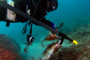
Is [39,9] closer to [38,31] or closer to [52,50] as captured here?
[52,50]

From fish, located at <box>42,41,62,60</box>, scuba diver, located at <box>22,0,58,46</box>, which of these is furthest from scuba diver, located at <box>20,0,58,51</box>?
fish, located at <box>42,41,62,60</box>

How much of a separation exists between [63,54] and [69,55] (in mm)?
277

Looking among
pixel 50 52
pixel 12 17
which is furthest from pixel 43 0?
pixel 50 52

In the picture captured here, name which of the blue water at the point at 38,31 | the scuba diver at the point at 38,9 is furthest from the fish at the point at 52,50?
the blue water at the point at 38,31

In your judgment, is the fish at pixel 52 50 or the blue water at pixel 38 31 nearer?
the fish at pixel 52 50

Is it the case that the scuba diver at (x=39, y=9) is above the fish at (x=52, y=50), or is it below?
above

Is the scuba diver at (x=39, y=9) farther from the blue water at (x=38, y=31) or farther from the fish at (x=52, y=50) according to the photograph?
the blue water at (x=38, y=31)

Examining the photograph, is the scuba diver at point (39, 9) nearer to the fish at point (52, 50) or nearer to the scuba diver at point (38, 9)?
the scuba diver at point (38, 9)

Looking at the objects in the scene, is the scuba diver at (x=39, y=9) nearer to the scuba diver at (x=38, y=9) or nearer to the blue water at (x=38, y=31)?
the scuba diver at (x=38, y=9)

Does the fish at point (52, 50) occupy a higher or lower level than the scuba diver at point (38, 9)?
lower

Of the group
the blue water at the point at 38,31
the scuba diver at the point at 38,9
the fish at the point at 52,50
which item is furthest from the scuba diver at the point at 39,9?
the blue water at the point at 38,31

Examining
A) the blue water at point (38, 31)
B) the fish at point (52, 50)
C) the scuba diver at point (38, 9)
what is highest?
the blue water at point (38, 31)

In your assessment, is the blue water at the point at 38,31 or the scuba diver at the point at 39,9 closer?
the scuba diver at the point at 39,9

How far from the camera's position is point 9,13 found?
2.81 meters
